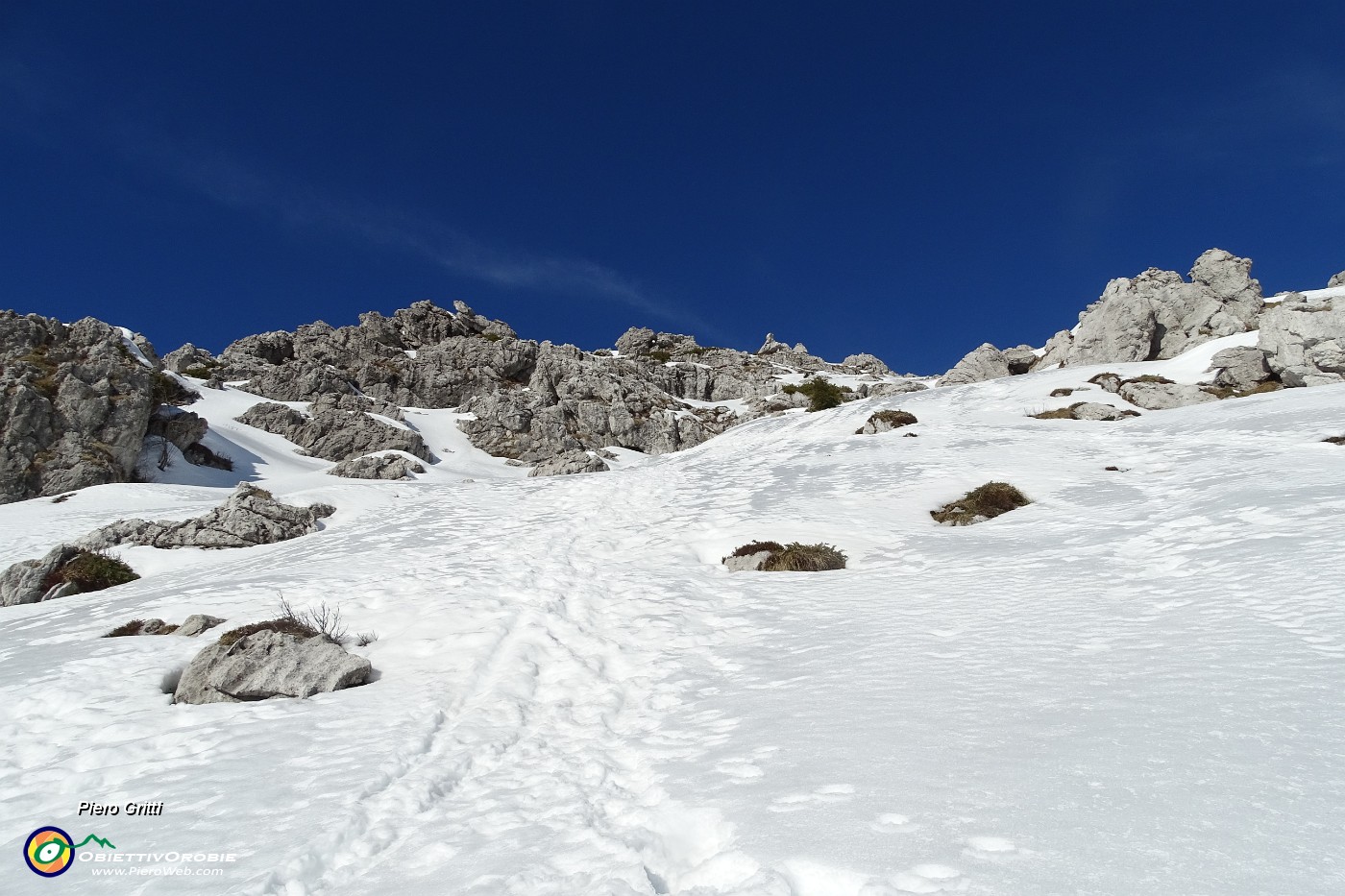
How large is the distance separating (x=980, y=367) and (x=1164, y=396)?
121 feet

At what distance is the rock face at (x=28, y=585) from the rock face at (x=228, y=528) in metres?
3.78

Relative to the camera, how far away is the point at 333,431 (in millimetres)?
63125

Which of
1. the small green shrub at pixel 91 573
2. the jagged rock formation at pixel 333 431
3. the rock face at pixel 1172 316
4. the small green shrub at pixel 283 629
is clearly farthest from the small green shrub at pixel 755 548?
the rock face at pixel 1172 316

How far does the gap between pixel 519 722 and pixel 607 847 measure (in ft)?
9.96

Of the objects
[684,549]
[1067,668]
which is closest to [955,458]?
[684,549]

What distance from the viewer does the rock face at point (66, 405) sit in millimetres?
39000

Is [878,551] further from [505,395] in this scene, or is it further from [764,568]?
[505,395]

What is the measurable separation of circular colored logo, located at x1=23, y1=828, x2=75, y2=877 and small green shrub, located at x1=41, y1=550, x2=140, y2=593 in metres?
17.7

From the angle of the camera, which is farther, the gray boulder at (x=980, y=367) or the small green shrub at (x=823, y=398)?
the gray boulder at (x=980, y=367)

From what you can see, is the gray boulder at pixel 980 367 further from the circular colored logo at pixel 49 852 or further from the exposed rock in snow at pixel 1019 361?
the circular colored logo at pixel 49 852

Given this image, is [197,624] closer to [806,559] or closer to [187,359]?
[806,559]

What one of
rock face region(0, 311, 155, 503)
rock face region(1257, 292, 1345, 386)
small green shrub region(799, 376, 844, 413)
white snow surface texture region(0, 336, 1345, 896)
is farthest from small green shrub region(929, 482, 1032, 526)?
rock face region(0, 311, 155, 503)

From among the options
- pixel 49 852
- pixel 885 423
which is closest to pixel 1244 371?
pixel 885 423

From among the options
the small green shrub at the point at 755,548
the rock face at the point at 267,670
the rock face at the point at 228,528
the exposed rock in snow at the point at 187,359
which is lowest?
the rock face at the point at 267,670
